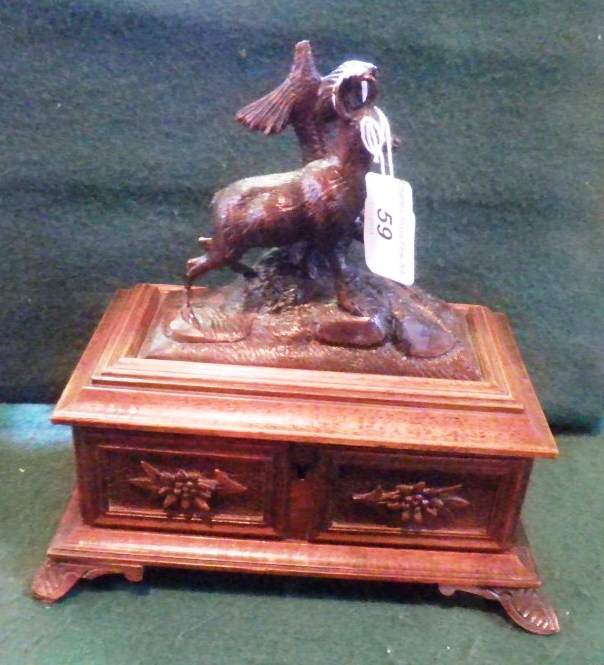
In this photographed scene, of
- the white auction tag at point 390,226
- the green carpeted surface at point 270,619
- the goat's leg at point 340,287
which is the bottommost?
the green carpeted surface at point 270,619

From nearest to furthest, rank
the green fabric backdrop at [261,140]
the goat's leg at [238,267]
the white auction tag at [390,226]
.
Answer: the white auction tag at [390,226], the goat's leg at [238,267], the green fabric backdrop at [261,140]

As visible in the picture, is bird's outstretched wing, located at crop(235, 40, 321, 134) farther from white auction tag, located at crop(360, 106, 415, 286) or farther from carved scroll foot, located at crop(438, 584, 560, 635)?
carved scroll foot, located at crop(438, 584, 560, 635)

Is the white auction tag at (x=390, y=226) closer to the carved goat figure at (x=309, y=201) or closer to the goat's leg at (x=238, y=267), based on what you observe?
the carved goat figure at (x=309, y=201)

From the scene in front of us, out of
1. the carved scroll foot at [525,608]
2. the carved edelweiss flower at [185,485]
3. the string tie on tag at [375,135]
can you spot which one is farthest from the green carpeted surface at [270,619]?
the string tie on tag at [375,135]

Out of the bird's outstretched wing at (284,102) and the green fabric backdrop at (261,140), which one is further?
the green fabric backdrop at (261,140)

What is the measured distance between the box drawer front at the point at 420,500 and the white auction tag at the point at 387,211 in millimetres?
215

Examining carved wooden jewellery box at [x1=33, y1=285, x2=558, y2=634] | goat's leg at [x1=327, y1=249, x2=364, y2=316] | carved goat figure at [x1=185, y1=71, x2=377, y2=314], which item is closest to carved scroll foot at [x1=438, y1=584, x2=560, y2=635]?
carved wooden jewellery box at [x1=33, y1=285, x2=558, y2=634]

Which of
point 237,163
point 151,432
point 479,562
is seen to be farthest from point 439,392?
point 237,163

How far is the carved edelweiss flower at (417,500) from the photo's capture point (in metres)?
0.88

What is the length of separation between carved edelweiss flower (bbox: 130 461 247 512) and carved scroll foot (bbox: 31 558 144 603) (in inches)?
4.0

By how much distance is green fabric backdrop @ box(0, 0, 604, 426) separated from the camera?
1.01 metres

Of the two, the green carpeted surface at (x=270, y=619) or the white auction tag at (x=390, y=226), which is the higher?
the white auction tag at (x=390, y=226)

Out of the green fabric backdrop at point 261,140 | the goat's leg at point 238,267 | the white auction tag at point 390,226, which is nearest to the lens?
the white auction tag at point 390,226

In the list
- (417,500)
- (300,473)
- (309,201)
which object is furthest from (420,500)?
(309,201)
